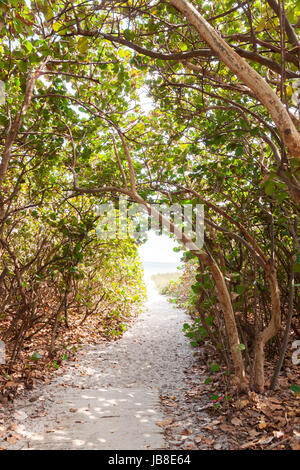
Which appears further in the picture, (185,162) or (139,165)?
(139,165)

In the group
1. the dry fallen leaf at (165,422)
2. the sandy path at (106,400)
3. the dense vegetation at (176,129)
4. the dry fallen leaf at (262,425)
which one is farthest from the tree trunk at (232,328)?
the sandy path at (106,400)

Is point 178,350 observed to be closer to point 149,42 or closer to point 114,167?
point 114,167

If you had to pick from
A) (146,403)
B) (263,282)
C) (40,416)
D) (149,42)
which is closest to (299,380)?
(263,282)

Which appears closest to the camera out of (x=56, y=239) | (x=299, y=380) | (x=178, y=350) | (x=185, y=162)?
(x=299, y=380)

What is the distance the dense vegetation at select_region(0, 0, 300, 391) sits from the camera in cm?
248

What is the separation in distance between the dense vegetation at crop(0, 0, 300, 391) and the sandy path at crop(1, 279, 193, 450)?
35.4 inches

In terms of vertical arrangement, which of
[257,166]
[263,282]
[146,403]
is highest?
[257,166]

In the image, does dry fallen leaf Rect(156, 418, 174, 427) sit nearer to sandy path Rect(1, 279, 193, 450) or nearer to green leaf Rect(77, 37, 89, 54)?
sandy path Rect(1, 279, 193, 450)

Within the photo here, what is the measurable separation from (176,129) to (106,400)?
12.2 ft

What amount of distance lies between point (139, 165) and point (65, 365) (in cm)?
341

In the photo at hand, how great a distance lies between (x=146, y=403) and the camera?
3.66 m

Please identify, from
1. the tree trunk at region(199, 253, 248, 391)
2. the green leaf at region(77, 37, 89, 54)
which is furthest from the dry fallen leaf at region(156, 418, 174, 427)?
the green leaf at region(77, 37, 89, 54)

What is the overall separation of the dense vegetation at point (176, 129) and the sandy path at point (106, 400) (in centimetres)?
90

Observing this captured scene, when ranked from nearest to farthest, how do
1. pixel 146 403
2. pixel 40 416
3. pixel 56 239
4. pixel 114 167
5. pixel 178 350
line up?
1. pixel 40 416
2. pixel 146 403
3. pixel 114 167
4. pixel 56 239
5. pixel 178 350
